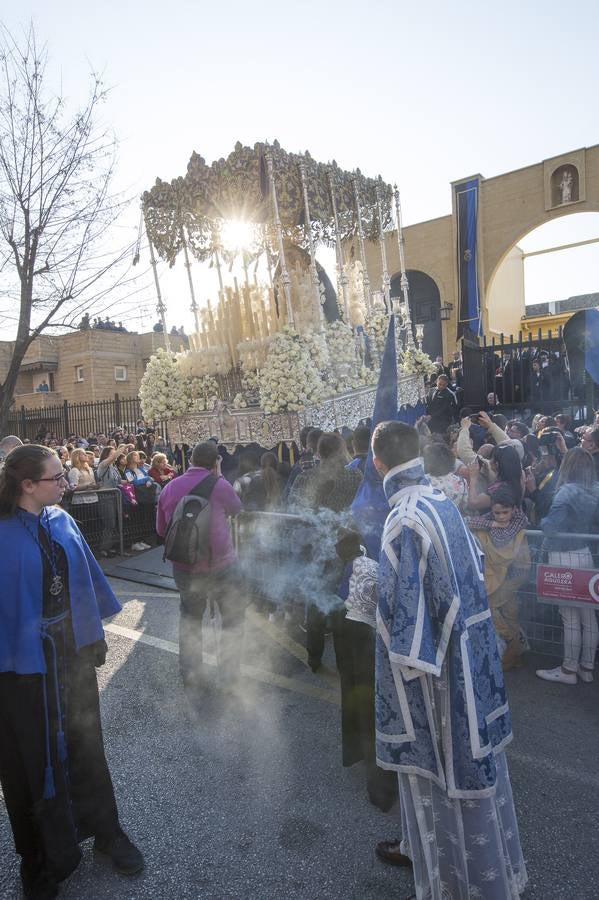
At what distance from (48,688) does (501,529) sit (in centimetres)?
340

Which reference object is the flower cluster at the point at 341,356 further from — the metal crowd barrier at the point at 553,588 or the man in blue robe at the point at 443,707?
the man in blue robe at the point at 443,707

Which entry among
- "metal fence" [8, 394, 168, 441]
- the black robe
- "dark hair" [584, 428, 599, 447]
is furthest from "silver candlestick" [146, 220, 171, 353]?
"metal fence" [8, 394, 168, 441]

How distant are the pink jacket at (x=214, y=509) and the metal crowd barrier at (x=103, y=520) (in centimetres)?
453

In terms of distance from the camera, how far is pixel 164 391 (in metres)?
8.58

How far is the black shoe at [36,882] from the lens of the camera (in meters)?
2.42

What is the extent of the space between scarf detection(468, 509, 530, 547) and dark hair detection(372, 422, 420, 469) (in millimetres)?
2456

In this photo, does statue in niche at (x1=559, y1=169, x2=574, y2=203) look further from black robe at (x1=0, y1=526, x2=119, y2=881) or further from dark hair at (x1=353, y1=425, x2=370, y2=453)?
black robe at (x1=0, y1=526, x2=119, y2=881)

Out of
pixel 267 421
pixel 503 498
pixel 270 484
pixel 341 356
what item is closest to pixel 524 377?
pixel 341 356

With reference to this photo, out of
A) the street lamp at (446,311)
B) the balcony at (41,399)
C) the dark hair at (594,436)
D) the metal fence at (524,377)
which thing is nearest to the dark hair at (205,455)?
the dark hair at (594,436)

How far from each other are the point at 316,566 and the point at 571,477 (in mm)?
2166

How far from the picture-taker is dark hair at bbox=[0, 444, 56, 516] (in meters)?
2.48

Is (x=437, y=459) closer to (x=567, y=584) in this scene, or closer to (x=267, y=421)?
(x=567, y=584)

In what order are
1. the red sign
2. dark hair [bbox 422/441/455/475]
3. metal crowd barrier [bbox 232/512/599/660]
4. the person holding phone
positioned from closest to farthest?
1. the red sign
2. metal crowd barrier [bbox 232/512/599/660]
3. dark hair [bbox 422/441/455/475]
4. the person holding phone

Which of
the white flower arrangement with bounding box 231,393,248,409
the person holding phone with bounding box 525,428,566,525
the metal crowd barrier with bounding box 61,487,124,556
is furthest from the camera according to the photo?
the metal crowd barrier with bounding box 61,487,124,556
